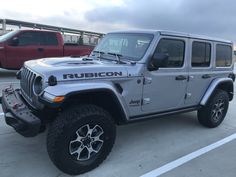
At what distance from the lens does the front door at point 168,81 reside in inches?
151

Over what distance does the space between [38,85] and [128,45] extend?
1.56 metres

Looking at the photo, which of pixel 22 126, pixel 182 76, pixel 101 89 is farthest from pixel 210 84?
pixel 22 126

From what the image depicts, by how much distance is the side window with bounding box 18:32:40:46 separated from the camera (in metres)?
9.72

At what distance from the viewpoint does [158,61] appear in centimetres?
366

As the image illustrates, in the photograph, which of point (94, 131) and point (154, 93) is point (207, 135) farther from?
point (94, 131)

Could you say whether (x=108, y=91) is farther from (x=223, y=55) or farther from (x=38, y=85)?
(x=223, y=55)

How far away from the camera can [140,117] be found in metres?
3.85

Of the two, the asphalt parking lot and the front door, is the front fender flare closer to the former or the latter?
the front door

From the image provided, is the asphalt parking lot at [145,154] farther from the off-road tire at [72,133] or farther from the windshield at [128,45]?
the windshield at [128,45]

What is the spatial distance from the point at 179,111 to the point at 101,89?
1828 millimetres

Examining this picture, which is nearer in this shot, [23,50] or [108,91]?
[108,91]

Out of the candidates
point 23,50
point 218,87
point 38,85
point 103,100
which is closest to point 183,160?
point 103,100

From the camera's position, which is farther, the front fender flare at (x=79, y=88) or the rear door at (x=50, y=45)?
the rear door at (x=50, y=45)

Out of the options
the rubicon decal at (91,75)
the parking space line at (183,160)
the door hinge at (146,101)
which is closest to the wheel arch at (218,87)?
the parking space line at (183,160)
